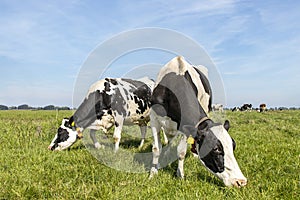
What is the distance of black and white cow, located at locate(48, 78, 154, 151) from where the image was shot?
28.9 feet

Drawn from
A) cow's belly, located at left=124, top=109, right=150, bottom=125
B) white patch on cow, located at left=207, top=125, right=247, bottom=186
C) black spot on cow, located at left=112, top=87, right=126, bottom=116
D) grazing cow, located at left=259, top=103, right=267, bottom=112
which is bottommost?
white patch on cow, located at left=207, top=125, right=247, bottom=186

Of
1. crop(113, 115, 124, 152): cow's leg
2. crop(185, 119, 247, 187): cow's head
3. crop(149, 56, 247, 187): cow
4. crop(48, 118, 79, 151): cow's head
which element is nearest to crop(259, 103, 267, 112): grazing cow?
crop(113, 115, 124, 152): cow's leg

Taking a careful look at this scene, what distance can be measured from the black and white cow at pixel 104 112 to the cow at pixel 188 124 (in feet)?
10.3

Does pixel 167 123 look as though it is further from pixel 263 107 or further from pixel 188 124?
pixel 263 107

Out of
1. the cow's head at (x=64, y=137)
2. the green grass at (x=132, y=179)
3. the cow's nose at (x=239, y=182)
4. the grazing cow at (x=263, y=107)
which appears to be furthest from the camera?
the grazing cow at (x=263, y=107)

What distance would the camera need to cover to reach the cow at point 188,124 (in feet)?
15.2

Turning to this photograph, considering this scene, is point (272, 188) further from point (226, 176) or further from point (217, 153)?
point (217, 153)

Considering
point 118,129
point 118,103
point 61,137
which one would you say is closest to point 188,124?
point 118,129

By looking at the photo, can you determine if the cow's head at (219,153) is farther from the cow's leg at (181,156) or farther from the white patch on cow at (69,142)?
the white patch on cow at (69,142)

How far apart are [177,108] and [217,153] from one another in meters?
1.29

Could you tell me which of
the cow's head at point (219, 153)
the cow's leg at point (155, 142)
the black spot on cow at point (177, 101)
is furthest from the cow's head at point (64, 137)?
the cow's head at point (219, 153)

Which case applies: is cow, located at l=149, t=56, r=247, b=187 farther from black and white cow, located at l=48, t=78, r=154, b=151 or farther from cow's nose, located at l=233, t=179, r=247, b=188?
black and white cow, located at l=48, t=78, r=154, b=151

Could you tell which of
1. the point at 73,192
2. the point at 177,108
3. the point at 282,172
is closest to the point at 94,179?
the point at 73,192

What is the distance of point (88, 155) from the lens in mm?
7348
